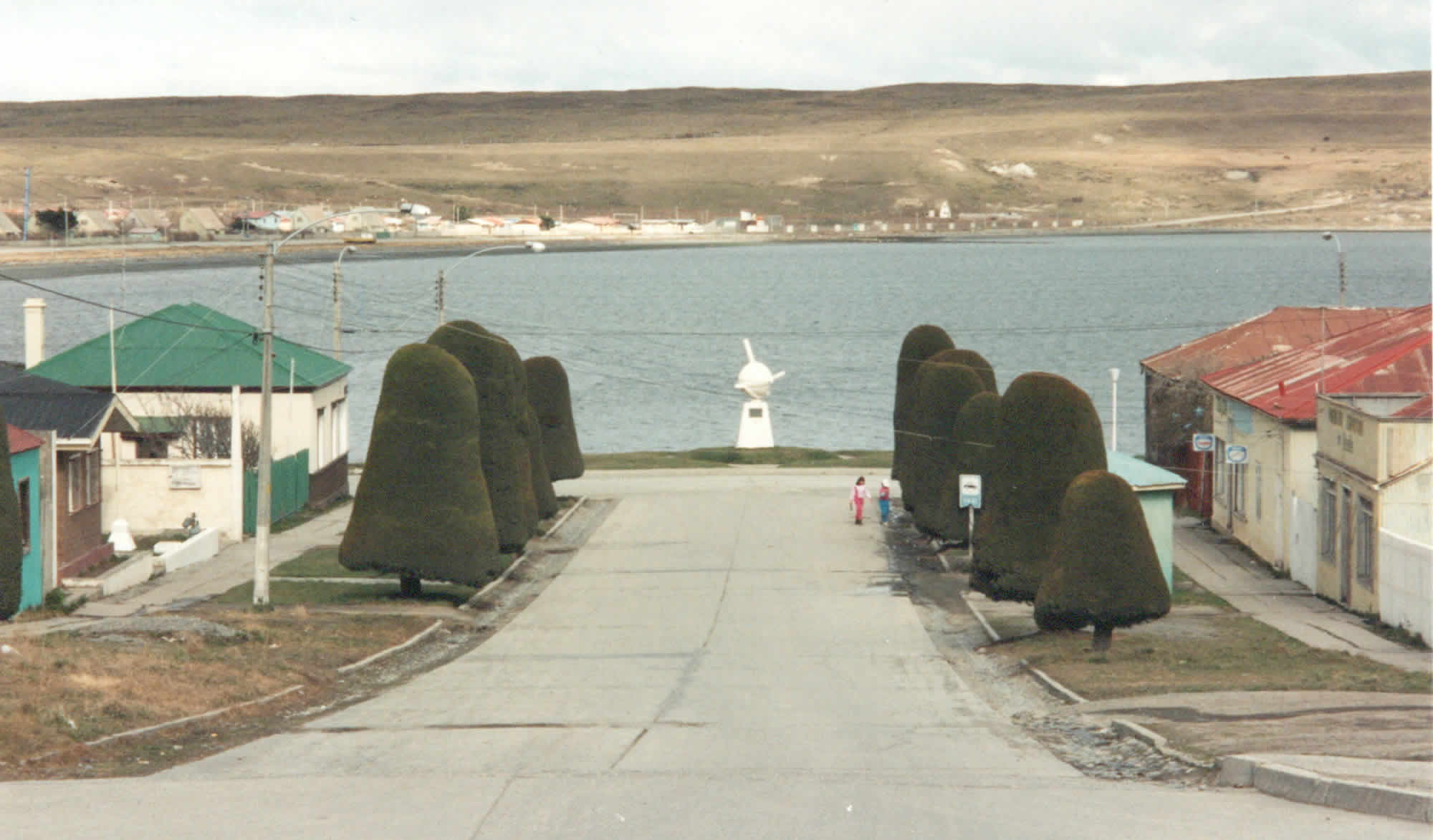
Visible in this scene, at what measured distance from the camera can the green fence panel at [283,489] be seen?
4622cm

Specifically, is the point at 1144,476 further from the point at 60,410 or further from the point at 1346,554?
the point at 60,410

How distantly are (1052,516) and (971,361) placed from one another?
16.3 metres

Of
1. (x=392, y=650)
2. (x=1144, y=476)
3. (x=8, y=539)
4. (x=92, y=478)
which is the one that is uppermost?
(x=1144, y=476)

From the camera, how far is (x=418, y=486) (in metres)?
34.1

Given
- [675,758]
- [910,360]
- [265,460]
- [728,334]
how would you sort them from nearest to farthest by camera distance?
[675,758] < [265,460] < [910,360] < [728,334]

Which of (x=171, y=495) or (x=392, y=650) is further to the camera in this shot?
(x=171, y=495)

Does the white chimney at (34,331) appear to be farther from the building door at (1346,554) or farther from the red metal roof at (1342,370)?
the building door at (1346,554)

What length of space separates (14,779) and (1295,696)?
15030 millimetres

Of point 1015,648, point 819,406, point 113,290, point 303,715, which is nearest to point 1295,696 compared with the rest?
point 1015,648

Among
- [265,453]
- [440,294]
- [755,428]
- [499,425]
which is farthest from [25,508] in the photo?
[755,428]

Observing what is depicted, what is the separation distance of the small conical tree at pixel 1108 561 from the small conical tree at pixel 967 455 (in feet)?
32.5

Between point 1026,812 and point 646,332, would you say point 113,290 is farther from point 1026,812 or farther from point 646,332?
point 1026,812

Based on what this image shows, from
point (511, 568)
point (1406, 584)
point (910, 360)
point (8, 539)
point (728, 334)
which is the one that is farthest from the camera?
point (728, 334)

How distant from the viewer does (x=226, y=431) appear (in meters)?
51.1
